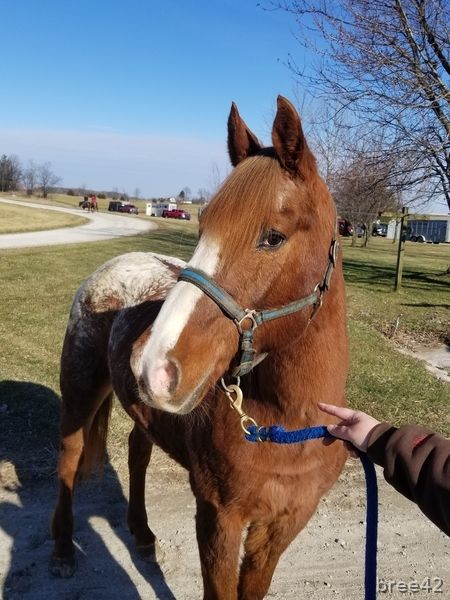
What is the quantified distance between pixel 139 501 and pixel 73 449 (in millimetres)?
586

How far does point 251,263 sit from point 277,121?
0.46 meters

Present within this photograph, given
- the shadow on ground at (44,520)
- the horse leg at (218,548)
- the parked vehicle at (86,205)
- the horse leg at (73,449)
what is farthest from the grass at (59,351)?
the parked vehicle at (86,205)

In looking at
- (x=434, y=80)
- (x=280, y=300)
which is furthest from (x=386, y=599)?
(x=434, y=80)

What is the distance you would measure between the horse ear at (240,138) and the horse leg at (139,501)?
1.98 metres

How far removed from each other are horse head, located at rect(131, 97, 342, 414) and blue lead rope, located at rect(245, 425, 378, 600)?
0.37 metres

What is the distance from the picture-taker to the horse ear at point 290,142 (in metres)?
1.56

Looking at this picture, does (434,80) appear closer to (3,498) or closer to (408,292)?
(408,292)

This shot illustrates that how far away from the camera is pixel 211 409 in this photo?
7.20ft

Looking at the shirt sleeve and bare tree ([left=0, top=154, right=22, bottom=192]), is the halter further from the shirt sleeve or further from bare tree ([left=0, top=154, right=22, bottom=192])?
bare tree ([left=0, top=154, right=22, bottom=192])

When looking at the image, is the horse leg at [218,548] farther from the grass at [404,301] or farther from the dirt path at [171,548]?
the grass at [404,301]

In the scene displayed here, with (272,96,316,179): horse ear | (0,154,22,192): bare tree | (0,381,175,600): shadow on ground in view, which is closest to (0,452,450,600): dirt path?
(0,381,175,600): shadow on ground

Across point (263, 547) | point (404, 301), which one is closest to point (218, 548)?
point (263, 547)

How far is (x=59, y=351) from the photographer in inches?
284

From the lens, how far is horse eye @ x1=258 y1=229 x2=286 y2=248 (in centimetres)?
161
